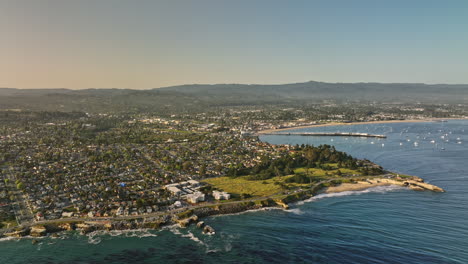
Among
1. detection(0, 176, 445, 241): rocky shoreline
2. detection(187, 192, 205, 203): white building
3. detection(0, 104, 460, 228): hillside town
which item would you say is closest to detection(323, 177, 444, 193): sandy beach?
detection(0, 176, 445, 241): rocky shoreline

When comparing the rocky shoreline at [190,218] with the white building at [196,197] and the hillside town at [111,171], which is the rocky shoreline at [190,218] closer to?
the hillside town at [111,171]

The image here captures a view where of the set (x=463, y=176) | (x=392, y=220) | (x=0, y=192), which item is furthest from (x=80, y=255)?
(x=463, y=176)

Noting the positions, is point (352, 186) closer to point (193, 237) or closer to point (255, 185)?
point (255, 185)

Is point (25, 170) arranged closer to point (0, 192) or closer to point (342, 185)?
point (0, 192)

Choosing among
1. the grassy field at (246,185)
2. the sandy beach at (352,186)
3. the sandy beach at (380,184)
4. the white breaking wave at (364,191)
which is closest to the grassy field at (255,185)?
the grassy field at (246,185)

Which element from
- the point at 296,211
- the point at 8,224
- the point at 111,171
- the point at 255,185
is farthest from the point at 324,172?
the point at 8,224
